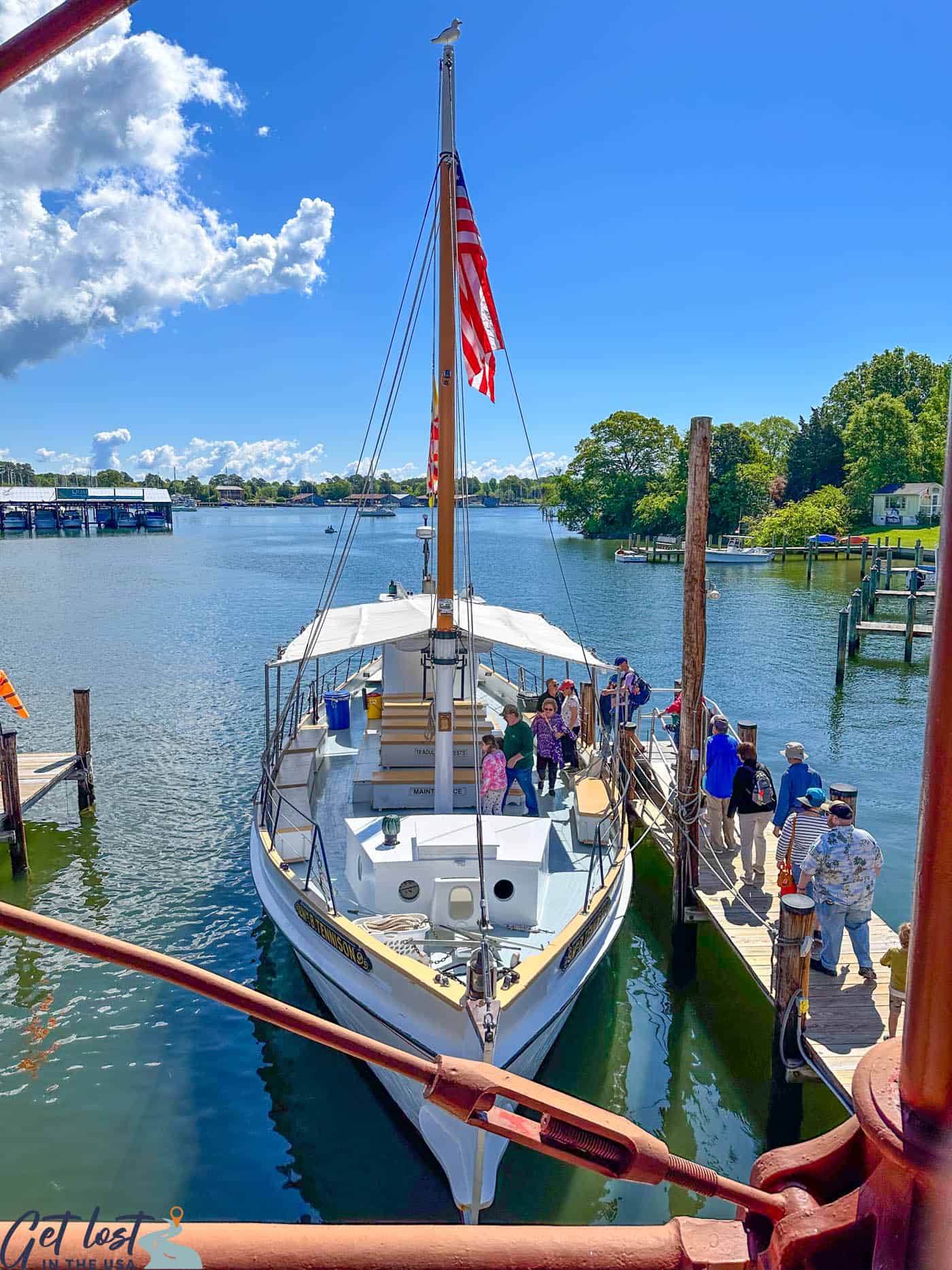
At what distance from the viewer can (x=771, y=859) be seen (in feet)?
42.3

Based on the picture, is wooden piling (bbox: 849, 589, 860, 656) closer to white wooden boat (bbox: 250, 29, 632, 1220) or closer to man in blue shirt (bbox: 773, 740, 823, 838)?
white wooden boat (bbox: 250, 29, 632, 1220)

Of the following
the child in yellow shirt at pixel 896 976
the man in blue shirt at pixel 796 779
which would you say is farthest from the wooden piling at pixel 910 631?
the child in yellow shirt at pixel 896 976

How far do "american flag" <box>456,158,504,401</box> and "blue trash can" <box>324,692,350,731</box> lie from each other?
314 inches

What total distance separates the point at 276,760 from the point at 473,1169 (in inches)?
307

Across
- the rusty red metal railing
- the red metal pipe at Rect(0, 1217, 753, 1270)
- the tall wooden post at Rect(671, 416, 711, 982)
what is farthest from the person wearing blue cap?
the red metal pipe at Rect(0, 1217, 753, 1270)

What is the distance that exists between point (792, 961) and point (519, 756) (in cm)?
454

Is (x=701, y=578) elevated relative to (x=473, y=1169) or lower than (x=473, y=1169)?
elevated

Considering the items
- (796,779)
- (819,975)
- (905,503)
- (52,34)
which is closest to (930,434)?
(905,503)

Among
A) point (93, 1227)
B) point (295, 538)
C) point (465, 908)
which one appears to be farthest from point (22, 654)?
point (295, 538)

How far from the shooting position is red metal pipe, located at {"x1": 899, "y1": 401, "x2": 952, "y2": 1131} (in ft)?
4.17

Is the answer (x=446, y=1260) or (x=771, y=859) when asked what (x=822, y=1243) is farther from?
(x=771, y=859)

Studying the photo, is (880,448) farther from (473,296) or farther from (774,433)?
(473,296)

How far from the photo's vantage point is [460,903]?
956cm

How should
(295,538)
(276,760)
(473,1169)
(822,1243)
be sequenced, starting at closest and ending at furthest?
(822,1243), (473,1169), (276,760), (295,538)
